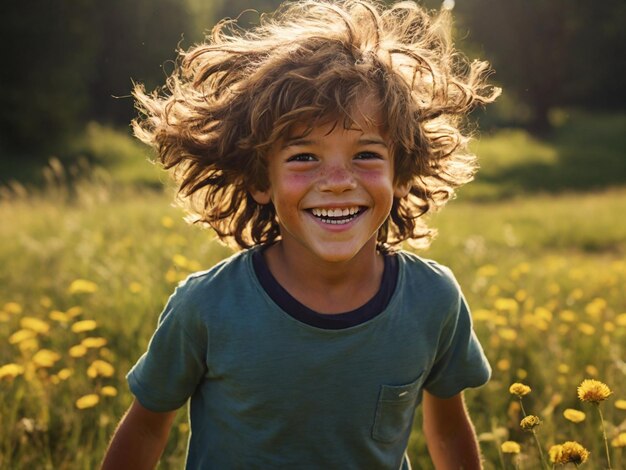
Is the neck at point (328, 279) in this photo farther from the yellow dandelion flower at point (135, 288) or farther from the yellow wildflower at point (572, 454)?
the yellow dandelion flower at point (135, 288)

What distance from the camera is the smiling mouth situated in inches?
74.6

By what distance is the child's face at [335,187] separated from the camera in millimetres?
1884

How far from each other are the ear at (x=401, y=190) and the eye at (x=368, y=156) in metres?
0.25

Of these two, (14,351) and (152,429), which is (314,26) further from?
(14,351)

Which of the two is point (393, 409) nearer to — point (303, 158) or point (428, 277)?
point (428, 277)

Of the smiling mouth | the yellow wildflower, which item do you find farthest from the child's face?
the yellow wildflower

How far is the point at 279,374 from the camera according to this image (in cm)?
186

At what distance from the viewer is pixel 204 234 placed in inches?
206

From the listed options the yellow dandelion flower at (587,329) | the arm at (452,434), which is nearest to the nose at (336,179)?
the arm at (452,434)

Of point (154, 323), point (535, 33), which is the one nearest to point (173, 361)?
point (154, 323)

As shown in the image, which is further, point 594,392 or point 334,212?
point 334,212

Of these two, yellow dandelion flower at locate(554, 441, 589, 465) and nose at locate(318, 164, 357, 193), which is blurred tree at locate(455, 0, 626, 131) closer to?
nose at locate(318, 164, 357, 193)

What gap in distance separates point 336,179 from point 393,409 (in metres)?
0.57

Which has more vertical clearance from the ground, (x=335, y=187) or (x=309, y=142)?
(x=309, y=142)
